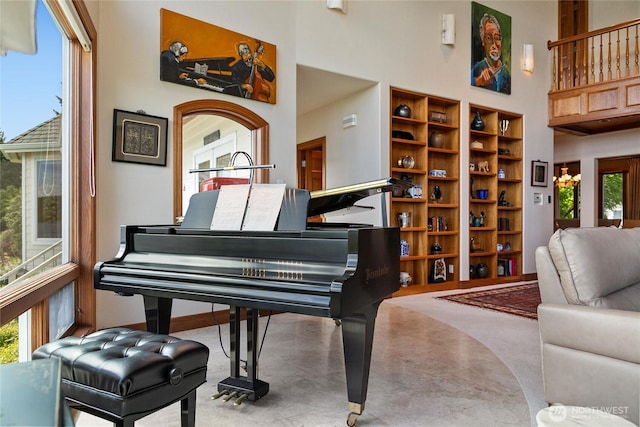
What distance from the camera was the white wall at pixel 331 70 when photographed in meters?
3.52

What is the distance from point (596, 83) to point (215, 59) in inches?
235

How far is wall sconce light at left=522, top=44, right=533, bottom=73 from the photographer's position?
22.1 feet

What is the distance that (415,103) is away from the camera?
5.90 meters

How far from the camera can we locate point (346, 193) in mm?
2320

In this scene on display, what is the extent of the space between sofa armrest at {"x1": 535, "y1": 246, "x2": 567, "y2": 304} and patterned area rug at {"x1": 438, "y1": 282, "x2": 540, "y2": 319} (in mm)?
2358

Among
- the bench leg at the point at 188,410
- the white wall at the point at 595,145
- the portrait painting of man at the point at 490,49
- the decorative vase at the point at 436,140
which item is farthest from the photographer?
the white wall at the point at 595,145

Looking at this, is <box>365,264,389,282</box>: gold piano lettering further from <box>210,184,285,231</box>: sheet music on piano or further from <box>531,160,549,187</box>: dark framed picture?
<box>531,160,549,187</box>: dark framed picture

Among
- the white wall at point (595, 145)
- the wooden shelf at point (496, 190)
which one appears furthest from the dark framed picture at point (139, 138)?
the white wall at point (595, 145)

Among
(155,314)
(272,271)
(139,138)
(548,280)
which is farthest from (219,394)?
(139,138)

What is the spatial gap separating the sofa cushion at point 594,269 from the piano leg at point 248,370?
5.26 ft

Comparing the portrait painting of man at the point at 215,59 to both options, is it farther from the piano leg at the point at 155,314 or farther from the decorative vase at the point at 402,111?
the piano leg at the point at 155,314

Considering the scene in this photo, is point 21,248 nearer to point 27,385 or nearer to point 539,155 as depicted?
point 27,385

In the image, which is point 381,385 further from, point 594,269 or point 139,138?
point 139,138

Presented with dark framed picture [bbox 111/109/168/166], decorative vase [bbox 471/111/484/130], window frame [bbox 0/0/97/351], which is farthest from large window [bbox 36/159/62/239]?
decorative vase [bbox 471/111/484/130]
